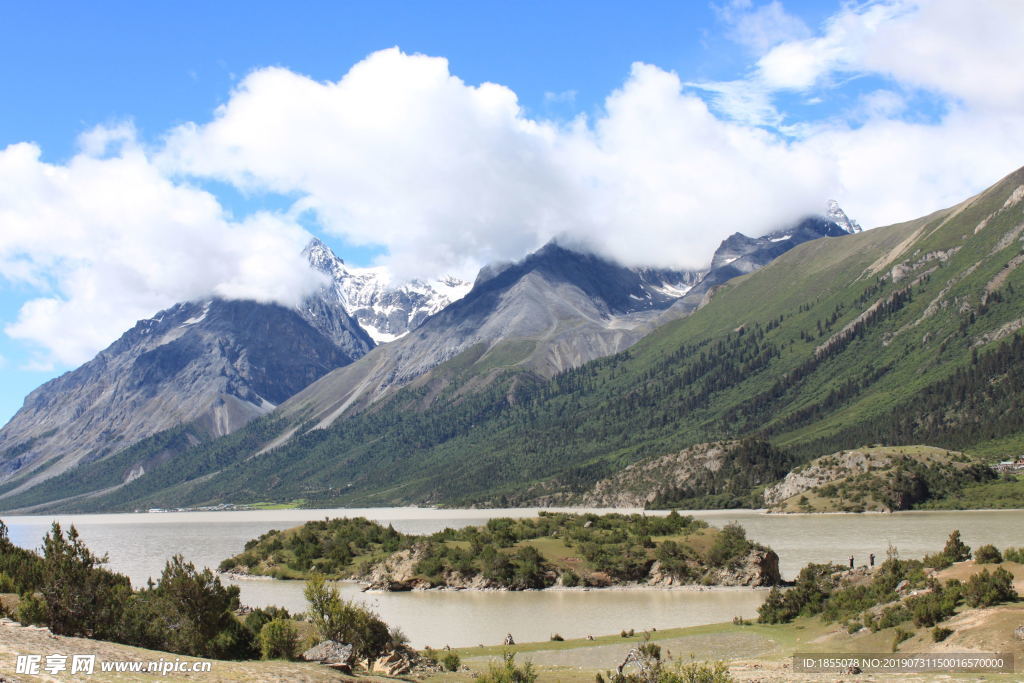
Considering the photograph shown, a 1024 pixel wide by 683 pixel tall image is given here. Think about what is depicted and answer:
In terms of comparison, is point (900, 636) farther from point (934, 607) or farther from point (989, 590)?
point (989, 590)

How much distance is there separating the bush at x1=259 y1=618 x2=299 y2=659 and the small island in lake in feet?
141

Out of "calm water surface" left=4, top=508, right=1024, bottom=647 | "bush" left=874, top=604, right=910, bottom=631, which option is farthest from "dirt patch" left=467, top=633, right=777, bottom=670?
"calm water surface" left=4, top=508, right=1024, bottom=647

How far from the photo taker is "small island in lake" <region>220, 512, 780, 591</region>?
260ft

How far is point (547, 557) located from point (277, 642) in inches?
1882

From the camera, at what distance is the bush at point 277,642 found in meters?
38.2

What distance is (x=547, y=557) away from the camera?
276 feet

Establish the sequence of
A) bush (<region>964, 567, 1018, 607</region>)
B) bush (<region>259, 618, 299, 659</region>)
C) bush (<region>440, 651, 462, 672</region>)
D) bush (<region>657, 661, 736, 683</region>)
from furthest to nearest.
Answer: bush (<region>440, 651, 462, 672</region>) → bush (<region>964, 567, 1018, 607</region>) → bush (<region>259, 618, 299, 659</region>) → bush (<region>657, 661, 736, 683</region>)

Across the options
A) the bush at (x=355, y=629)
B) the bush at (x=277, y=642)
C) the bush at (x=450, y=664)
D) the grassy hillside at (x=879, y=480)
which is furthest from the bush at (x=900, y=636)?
the grassy hillside at (x=879, y=480)

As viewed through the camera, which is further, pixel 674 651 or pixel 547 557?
pixel 547 557

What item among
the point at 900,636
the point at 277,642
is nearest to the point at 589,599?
the point at 900,636

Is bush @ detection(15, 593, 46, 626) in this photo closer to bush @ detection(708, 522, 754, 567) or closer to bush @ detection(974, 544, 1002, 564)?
bush @ detection(974, 544, 1002, 564)

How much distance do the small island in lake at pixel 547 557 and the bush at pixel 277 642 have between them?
4290cm

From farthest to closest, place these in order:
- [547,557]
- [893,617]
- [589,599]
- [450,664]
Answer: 1. [547,557]
2. [589,599]
3. [893,617]
4. [450,664]

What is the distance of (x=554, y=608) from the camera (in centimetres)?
6944
